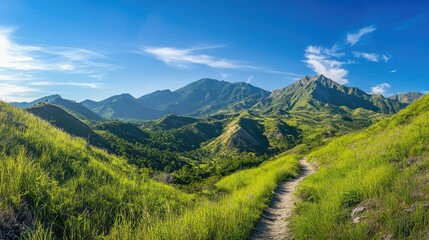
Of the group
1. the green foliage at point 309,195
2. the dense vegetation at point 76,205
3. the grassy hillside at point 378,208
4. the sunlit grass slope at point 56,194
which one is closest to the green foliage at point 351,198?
the grassy hillside at point 378,208

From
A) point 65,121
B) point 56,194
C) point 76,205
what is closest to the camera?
point 56,194

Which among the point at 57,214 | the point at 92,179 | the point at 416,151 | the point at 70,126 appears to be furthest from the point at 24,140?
the point at 70,126

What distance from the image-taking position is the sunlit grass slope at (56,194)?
7.48 metres

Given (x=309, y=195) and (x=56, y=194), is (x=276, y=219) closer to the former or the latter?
(x=309, y=195)

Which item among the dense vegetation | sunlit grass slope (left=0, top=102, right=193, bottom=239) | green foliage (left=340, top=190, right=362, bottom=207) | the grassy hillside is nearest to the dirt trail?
the dense vegetation

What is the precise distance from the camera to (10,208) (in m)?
7.14

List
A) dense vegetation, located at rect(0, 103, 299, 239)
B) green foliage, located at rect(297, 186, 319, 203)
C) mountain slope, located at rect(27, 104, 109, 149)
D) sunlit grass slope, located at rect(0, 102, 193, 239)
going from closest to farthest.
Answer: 1. sunlit grass slope, located at rect(0, 102, 193, 239)
2. dense vegetation, located at rect(0, 103, 299, 239)
3. green foliage, located at rect(297, 186, 319, 203)
4. mountain slope, located at rect(27, 104, 109, 149)

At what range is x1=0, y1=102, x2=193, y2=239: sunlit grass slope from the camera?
748 centimetres

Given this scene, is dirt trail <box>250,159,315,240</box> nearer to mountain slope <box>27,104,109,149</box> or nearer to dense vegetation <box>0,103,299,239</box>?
dense vegetation <box>0,103,299,239</box>

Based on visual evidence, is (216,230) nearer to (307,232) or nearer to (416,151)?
(307,232)

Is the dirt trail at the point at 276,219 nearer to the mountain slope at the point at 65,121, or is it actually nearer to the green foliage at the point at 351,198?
the green foliage at the point at 351,198

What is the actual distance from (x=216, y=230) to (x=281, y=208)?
7017mm

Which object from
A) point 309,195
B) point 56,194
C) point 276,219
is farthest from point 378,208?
point 56,194

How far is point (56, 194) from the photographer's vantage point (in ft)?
29.2
